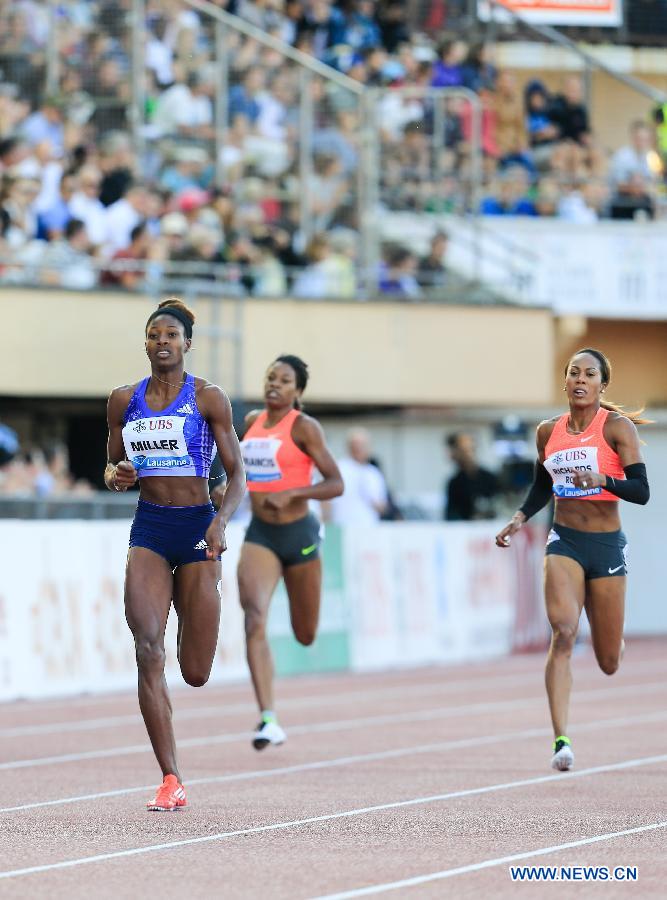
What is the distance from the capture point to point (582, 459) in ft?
37.1

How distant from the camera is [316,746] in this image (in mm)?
13477

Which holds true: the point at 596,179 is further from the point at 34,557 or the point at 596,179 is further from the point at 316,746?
the point at 316,746

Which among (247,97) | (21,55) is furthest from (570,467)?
(247,97)

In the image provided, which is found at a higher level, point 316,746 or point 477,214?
point 477,214

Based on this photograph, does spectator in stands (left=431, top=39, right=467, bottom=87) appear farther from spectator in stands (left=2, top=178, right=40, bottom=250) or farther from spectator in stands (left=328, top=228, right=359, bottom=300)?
spectator in stands (left=2, top=178, right=40, bottom=250)

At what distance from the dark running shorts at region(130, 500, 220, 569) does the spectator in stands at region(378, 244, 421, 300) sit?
52.5ft

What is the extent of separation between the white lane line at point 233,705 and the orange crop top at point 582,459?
4698 millimetres

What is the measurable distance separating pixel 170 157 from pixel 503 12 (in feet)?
25.4

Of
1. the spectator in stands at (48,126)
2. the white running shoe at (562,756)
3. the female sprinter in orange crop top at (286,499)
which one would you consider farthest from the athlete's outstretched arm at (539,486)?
the spectator in stands at (48,126)

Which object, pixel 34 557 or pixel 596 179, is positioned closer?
pixel 34 557

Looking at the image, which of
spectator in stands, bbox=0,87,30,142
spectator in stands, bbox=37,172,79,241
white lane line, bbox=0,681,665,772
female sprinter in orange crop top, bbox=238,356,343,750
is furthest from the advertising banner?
female sprinter in orange crop top, bbox=238,356,343,750

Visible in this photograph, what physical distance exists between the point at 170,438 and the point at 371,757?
3.78m

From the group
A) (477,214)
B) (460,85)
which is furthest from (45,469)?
(460,85)

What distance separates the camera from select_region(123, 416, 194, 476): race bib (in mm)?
9609
